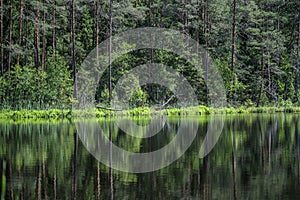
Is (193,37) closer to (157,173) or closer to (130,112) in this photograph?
(130,112)

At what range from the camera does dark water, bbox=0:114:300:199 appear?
862 centimetres

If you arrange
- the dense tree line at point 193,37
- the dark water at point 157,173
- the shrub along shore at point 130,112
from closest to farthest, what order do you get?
the dark water at point 157,173, the shrub along shore at point 130,112, the dense tree line at point 193,37

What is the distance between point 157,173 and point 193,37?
3658 cm

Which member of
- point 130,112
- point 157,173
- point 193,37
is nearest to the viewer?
point 157,173

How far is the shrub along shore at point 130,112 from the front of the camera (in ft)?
100

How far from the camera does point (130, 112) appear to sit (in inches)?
1357

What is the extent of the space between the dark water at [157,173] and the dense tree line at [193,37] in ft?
71.9

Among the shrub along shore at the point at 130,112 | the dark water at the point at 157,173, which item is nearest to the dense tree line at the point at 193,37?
the shrub along shore at the point at 130,112

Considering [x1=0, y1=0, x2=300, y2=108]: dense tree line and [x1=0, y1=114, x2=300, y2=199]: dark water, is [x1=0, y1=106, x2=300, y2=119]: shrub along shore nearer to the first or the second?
[x1=0, y1=0, x2=300, y2=108]: dense tree line

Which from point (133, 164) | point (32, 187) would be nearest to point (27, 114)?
point (133, 164)

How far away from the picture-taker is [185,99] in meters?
42.1

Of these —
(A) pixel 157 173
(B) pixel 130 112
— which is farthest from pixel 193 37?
(A) pixel 157 173

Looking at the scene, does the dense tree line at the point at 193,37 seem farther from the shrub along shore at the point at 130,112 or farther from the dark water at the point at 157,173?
the dark water at the point at 157,173

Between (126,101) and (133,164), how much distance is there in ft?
83.0
